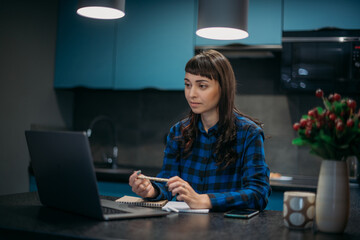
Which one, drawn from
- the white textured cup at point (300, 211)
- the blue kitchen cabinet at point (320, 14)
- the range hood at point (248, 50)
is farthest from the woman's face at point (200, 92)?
the blue kitchen cabinet at point (320, 14)

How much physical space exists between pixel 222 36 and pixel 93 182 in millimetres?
1048

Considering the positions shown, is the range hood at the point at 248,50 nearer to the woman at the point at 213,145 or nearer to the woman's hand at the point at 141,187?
the woman at the point at 213,145

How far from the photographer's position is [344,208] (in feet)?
3.97

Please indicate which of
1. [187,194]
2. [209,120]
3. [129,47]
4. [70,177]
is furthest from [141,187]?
[129,47]

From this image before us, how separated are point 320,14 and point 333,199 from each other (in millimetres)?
2026

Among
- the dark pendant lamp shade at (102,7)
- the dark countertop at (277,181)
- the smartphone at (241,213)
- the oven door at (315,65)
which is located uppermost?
the dark pendant lamp shade at (102,7)

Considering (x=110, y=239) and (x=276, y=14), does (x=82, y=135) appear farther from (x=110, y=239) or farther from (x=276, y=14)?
(x=276, y=14)

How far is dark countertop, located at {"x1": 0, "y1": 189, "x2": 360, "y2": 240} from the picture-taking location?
1.10m

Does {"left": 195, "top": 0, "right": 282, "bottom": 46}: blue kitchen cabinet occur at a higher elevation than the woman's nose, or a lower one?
higher

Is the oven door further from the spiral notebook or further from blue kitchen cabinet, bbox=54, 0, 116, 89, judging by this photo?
the spiral notebook

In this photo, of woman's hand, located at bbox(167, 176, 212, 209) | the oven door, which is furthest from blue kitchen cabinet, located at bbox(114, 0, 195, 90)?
woman's hand, located at bbox(167, 176, 212, 209)

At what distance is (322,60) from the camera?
2928 millimetres

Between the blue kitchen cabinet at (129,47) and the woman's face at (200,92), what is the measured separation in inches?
Result: 57.0

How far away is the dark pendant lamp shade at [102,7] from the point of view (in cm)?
172
